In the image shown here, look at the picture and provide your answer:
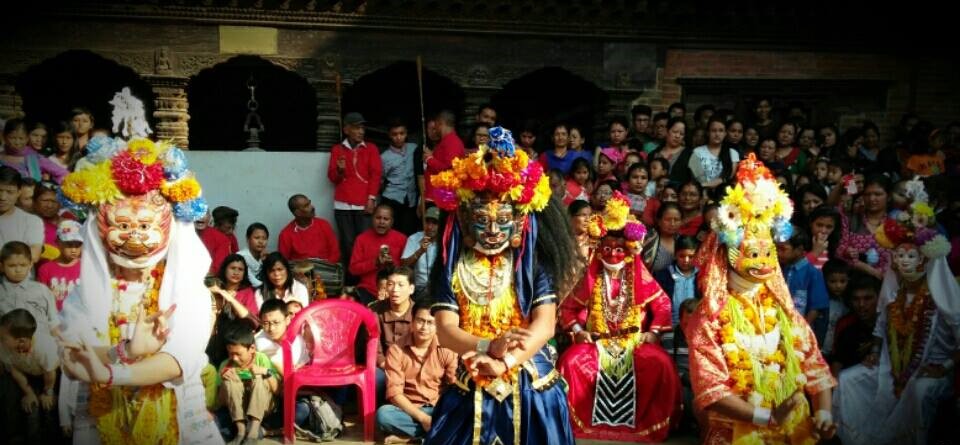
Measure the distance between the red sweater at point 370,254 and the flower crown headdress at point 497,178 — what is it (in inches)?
134

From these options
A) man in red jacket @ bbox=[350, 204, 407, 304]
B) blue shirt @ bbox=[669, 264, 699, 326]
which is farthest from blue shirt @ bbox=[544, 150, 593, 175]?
blue shirt @ bbox=[669, 264, 699, 326]

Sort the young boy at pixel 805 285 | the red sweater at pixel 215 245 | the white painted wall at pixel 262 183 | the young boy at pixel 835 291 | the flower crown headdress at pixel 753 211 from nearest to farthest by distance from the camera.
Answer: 1. the flower crown headdress at pixel 753 211
2. the young boy at pixel 805 285
3. the young boy at pixel 835 291
4. the red sweater at pixel 215 245
5. the white painted wall at pixel 262 183

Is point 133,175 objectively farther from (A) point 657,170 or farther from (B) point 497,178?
(A) point 657,170

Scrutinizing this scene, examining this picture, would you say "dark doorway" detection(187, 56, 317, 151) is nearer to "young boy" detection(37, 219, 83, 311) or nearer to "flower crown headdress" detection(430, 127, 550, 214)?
"young boy" detection(37, 219, 83, 311)

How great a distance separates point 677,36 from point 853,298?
5998 mm

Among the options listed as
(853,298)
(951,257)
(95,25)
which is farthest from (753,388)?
(95,25)

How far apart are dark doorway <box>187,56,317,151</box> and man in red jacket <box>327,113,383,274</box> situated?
190 inches

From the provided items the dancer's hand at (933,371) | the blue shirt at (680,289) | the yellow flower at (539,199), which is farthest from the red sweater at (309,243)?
the dancer's hand at (933,371)

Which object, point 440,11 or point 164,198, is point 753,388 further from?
point 440,11

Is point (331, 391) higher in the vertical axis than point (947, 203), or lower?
lower

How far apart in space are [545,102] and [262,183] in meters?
6.34

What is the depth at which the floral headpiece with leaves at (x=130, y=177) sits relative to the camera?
17.2 feet

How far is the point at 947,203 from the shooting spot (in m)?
8.34

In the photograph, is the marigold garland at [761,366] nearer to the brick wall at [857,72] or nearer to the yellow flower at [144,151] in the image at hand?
the yellow flower at [144,151]
